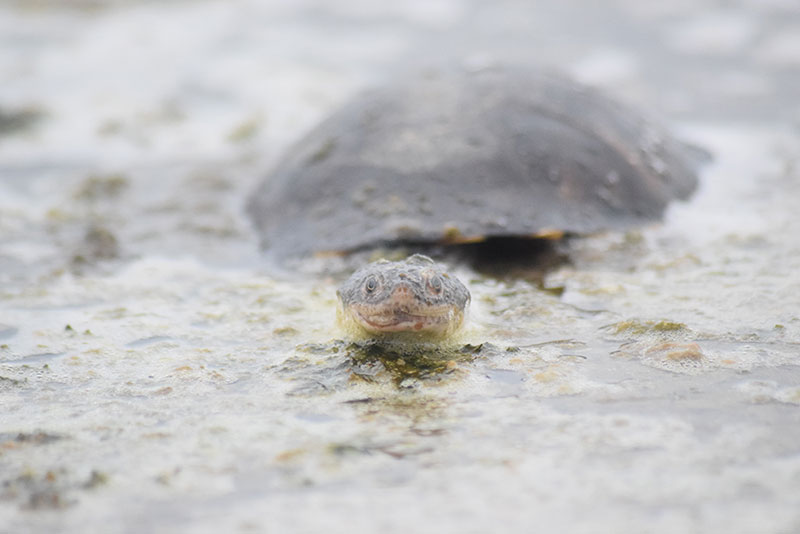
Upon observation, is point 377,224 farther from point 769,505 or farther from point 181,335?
point 769,505

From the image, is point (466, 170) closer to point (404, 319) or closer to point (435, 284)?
point (435, 284)

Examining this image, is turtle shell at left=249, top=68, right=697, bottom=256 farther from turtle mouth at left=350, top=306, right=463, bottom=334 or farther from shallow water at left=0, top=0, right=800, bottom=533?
turtle mouth at left=350, top=306, right=463, bottom=334

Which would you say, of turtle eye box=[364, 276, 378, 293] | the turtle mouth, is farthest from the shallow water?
turtle eye box=[364, 276, 378, 293]

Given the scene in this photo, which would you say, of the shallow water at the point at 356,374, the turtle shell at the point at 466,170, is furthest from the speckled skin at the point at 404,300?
the turtle shell at the point at 466,170

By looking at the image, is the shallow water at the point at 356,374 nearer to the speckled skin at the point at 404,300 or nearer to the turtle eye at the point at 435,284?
the speckled skin at the point at 404,300

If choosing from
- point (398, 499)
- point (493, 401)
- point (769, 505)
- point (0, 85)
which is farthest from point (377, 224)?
point (0, 85)

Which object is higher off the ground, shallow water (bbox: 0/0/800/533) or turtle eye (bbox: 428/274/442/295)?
turtle eye (bbox: 428/274/442/295)

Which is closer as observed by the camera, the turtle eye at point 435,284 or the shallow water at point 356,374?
the shallow water at point 356,374
